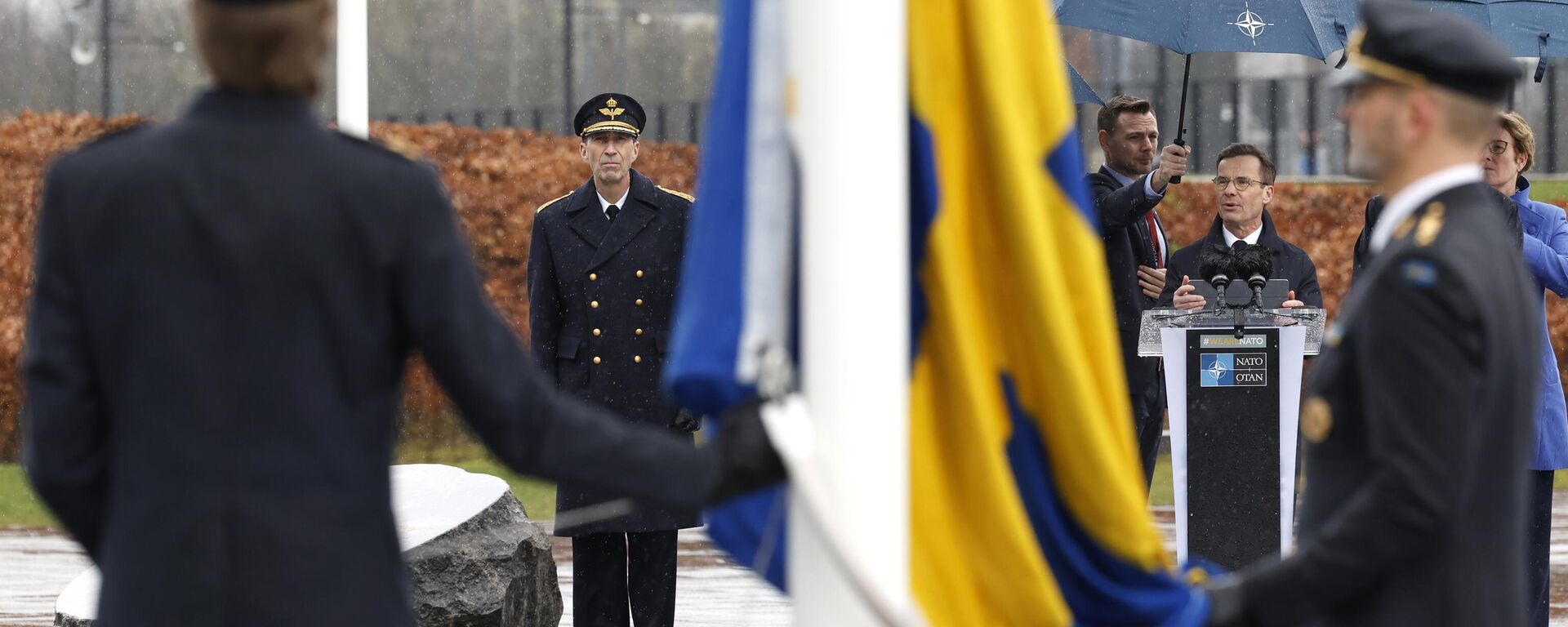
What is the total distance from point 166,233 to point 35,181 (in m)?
12.8

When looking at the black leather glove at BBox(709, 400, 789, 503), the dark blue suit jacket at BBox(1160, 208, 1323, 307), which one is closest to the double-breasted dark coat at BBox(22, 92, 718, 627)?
the black leather glove at BBox(709, 400, 789, 503)

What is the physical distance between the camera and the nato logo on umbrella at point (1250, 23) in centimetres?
705

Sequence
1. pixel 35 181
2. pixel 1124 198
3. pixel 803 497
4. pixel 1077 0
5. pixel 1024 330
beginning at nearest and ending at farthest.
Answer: pixel 803 497 < pixel 1024 330 < pixel 1124 198 < pixel 1077 0 < pixel 35 181

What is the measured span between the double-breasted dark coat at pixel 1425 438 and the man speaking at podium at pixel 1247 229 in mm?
4648

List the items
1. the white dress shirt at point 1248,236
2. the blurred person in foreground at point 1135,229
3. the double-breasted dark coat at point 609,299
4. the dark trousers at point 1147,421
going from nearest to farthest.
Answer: the double-breasted dark coat at point 609,299, the blurred person in foreground at point 1135,229, the dark trousers at point 1147,421, the white dress shirt at point 1248,236

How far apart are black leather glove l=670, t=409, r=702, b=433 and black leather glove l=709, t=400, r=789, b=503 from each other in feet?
11.9

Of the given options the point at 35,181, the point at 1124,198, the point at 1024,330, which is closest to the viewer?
the point at 1024,330

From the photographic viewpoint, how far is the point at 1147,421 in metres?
7.20

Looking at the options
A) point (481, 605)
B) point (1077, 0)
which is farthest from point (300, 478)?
point (1077, 0)

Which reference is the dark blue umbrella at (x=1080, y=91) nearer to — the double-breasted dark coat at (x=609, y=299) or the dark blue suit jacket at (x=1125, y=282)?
the dark blue suit jacket at (x=1125, y=282)

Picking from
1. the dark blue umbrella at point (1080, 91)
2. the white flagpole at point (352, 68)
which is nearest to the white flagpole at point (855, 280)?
the white flagpole at point (352, 68)

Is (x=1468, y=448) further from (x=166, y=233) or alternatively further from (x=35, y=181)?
(x=35, y=181)

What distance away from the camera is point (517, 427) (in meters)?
2.59

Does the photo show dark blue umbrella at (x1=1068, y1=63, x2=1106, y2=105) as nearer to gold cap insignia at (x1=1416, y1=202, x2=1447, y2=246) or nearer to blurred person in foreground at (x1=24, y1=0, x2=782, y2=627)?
gold cap insignia at (x1=1416, y1=202, x2=1447, y2=246)
